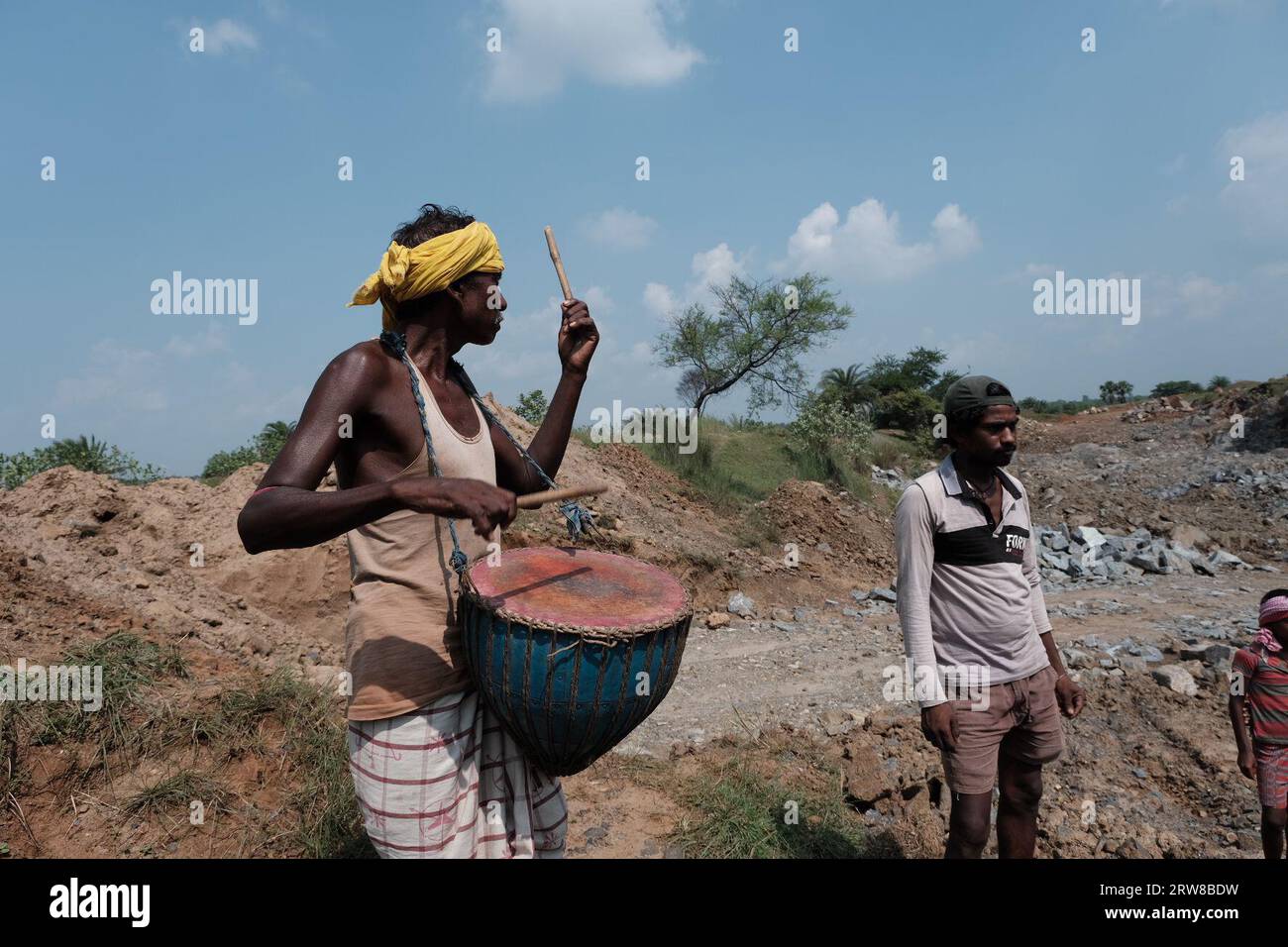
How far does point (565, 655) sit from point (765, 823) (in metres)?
2.35

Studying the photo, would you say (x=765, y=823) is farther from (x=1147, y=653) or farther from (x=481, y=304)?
(x=1147, y=653)

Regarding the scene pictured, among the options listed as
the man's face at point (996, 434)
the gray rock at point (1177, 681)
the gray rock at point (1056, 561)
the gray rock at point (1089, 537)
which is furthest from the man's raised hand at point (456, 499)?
the gray rock at point (1089, 537)

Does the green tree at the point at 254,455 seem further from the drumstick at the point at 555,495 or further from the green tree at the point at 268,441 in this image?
the drumstick at the point at 555,495

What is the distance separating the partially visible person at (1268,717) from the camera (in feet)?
10.5

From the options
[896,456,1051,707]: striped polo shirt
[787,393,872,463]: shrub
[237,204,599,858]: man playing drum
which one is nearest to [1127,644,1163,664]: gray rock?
[896,456,1051,707]: striped polo shirt

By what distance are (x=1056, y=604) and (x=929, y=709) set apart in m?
7.09

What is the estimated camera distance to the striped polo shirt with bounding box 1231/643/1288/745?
126 inches

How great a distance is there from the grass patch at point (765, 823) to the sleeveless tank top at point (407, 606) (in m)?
2.14

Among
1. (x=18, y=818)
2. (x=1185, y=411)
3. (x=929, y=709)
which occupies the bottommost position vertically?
(x=18, y=818)

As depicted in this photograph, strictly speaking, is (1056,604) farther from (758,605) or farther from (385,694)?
(385,694)

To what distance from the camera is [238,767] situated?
3.62m

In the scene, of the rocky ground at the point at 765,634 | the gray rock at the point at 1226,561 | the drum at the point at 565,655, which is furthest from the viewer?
the gray rock at the point at 1226,561

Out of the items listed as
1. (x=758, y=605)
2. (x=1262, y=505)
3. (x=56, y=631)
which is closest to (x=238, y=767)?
(x=56, y=631)
